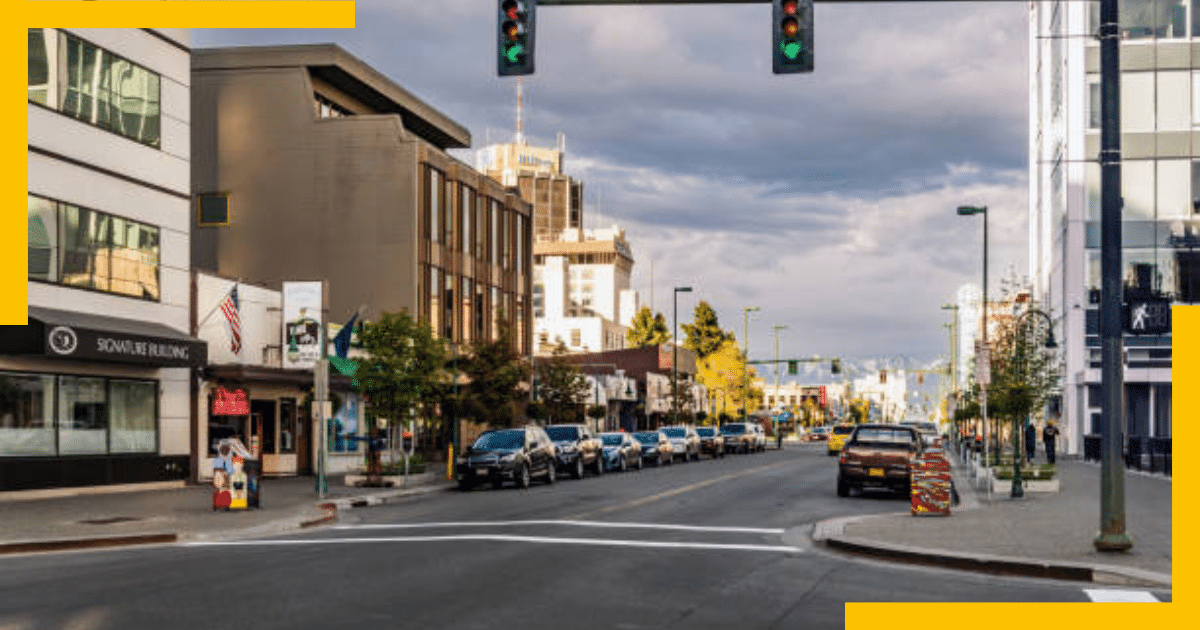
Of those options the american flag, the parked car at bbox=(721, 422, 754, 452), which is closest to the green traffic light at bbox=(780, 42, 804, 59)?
the american flag

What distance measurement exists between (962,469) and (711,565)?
36.1 m

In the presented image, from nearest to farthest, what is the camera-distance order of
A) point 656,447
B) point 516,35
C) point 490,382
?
point 516,35, point 490,382, point 656,447

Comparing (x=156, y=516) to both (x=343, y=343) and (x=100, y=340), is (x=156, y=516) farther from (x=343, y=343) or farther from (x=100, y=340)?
(x=343, y=343)

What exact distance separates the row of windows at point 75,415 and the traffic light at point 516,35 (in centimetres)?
1972

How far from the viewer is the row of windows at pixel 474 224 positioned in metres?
57.3

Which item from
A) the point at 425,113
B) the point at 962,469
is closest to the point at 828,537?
the point at 962,469

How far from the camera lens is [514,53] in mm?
15391

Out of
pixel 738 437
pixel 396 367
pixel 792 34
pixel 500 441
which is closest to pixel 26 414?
pixel 396 367

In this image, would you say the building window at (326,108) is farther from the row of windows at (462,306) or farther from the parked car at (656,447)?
the parked car at (656,447)

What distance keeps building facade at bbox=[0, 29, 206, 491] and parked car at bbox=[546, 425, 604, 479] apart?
11.8 meters

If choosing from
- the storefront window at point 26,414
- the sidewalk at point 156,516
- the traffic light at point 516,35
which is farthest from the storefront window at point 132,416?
the traffic light at point 516,35

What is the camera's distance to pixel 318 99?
5650 cm

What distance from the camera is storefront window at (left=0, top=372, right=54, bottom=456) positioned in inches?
1185

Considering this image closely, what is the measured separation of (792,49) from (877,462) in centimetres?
1821
